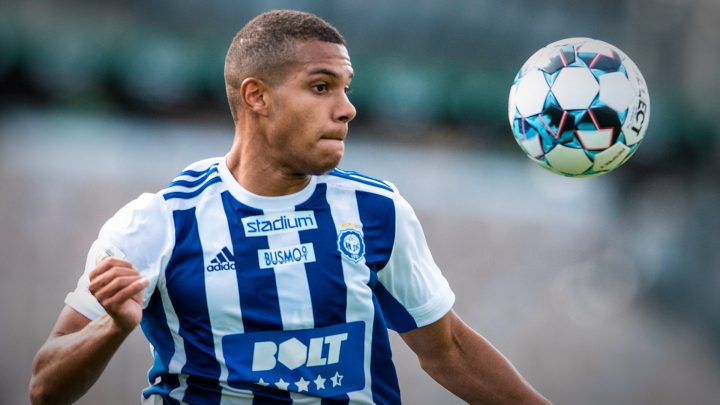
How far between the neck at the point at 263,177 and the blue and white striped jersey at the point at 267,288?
0.04 meters

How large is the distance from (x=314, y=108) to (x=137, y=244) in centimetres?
83

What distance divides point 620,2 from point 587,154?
8.97 m

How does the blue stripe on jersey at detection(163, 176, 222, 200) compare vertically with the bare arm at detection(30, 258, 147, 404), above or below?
above

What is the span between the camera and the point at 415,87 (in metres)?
11.7

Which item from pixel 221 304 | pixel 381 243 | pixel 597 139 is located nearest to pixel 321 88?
pixel 381 243

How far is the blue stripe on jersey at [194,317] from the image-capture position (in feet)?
11.3

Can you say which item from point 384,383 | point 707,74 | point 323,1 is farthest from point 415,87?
point 384,383

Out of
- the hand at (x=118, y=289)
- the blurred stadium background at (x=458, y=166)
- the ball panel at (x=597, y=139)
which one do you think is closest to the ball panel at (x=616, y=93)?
the ball panel at (x=597, y=139)

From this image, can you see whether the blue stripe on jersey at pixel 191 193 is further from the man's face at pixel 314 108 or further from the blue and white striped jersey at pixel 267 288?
the man's face at pixel 314 108

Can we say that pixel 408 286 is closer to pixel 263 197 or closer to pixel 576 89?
pixel 263 197

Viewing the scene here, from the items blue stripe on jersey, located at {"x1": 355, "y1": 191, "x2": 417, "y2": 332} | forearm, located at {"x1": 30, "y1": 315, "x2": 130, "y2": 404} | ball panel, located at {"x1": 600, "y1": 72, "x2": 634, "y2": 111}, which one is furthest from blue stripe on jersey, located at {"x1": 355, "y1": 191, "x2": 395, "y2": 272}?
ball panel, located at {"x1": 600, "y1": 72, "x2": 634, "y2": 111}

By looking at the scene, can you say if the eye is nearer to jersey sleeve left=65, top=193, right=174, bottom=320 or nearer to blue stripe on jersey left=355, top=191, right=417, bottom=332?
blue stripe on jersey left=355, top=191, right=417, bottom=332

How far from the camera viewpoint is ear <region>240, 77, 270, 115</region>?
11.9 feet

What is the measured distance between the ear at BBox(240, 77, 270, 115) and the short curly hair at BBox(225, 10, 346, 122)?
3cm
